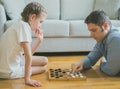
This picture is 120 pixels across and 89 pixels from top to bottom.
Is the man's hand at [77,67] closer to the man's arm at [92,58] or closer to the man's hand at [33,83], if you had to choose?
the man's arm at [92,58]

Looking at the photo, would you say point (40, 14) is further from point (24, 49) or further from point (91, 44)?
point (91, 44)

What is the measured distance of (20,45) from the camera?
210 cm

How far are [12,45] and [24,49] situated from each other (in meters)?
0.12

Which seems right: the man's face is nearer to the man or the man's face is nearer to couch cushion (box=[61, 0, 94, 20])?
the man

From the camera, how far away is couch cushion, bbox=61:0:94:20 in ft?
11.5

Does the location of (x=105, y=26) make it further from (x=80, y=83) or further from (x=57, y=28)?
(x=57, y=28)

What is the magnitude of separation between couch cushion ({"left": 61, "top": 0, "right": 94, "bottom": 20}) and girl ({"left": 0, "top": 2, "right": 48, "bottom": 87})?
1.38 meters

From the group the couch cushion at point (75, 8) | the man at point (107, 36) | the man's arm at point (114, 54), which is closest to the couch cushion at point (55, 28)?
the couch cushion at point (75, 8)

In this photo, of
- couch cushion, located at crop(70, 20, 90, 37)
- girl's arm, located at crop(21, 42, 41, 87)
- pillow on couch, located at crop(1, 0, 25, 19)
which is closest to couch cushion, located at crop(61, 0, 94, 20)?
couch cushion, located at crop(70, 20, 90, 37)

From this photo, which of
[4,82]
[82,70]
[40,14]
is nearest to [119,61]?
[82,70]

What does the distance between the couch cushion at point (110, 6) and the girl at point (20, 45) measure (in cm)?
155

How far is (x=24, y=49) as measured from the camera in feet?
6.73

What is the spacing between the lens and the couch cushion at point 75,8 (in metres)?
3.51

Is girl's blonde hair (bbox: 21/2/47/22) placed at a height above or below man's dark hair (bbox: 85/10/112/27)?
above
